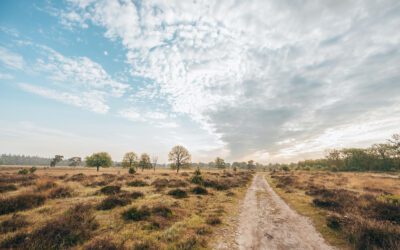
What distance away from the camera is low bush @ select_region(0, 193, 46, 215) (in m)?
10.8

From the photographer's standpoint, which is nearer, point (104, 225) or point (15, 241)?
point (15, 241)

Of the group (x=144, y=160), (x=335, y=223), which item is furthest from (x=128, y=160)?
(x=335, y=223)

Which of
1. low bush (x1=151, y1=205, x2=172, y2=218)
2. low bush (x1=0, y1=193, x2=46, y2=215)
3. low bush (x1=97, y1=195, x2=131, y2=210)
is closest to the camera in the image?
low bush (x1=0, y1=193, x2=46, y2=215)

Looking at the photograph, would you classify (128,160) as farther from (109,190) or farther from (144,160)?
(109,190)

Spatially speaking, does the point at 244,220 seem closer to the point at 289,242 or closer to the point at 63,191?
the point at 289,242

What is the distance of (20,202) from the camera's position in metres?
11.7

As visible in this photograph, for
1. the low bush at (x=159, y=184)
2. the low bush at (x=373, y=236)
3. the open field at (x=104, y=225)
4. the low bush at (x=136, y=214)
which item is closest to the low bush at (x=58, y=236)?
the open field at (x=104, y=225)

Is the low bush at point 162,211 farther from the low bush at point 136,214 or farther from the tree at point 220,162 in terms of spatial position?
the tree at point 220,162

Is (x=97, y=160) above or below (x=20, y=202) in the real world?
above

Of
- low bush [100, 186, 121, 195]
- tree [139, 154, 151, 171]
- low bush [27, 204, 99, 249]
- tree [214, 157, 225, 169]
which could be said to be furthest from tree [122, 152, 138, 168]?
low bush [27, 204, 99, 249]

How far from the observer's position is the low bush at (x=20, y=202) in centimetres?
1083

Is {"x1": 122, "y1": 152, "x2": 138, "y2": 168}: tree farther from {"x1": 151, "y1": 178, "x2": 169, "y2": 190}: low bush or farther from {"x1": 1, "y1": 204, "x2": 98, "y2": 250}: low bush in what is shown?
{"x1": 1, "y1": 204, "x2": 98, "y2": 250}: low bush

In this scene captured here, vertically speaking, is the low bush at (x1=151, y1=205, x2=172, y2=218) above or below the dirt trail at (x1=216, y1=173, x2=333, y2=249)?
above

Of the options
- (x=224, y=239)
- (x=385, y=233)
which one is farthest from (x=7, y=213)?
(x=385, y=233)
